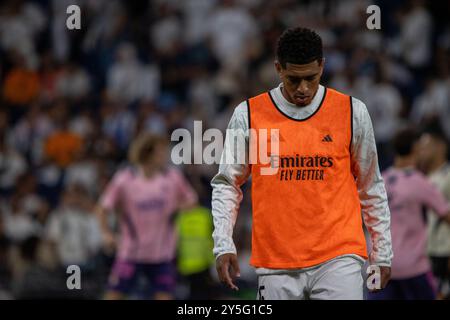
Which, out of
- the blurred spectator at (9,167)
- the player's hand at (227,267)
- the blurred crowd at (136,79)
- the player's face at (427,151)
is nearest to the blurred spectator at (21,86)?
the blurred crowd at (136,79)

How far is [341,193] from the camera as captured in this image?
5.66 metres

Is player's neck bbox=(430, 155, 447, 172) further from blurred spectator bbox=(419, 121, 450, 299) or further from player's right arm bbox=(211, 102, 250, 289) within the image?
player's right arm bbox=(211, 102, 250, 289)

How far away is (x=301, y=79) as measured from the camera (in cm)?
567

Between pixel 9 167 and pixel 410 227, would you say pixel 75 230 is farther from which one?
pixel 410 227

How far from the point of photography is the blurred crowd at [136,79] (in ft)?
46.4

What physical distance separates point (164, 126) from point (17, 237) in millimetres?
2570

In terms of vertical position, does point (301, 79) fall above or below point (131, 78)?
below

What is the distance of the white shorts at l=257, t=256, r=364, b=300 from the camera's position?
5.51 metres

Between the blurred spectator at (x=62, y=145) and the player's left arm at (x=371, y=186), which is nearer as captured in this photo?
the player's left arm at (x=371, y=186)

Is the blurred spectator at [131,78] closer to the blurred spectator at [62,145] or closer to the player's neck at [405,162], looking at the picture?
the blurred spectator at [62,145]

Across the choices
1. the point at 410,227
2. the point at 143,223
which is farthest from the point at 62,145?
the point at 410,227

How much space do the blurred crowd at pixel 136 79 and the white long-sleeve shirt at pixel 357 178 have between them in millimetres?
7080

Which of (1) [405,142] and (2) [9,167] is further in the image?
(2) [9,167]

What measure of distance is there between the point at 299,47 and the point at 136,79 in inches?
408
